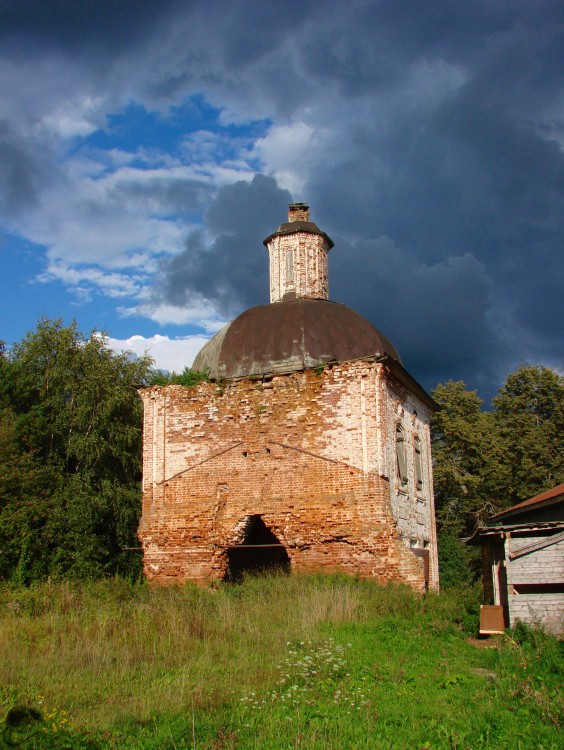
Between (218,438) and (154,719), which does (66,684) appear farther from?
(218,438)

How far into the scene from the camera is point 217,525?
16031mm

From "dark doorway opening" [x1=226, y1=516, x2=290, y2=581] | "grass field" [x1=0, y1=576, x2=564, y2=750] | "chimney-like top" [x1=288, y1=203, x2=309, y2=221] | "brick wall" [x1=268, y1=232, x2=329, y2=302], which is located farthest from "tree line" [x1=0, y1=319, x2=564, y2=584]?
"chimney-like top" [x1=288, y1=203, x2=309, y2=221]

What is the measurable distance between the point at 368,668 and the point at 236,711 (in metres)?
2.10

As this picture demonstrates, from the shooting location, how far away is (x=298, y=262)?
64.6ft

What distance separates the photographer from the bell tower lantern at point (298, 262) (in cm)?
1961

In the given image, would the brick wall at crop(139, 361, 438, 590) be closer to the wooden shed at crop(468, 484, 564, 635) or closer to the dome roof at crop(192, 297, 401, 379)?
the dome roof at crop(192, 297, 401, 379)

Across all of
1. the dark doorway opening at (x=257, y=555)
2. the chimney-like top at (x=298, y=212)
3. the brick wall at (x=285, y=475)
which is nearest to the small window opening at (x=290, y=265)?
the chimney-like top at (x=298, y=212)

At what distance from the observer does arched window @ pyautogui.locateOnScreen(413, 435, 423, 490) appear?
1788cm

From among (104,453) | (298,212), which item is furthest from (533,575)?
(104,453)

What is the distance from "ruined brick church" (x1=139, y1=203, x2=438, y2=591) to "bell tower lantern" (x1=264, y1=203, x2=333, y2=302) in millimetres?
1512

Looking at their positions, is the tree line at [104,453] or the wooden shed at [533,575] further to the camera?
the tree line at [104,453]

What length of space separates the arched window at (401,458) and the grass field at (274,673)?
3.49m

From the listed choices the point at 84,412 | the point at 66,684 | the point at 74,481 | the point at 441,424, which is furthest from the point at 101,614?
the point at 441,424

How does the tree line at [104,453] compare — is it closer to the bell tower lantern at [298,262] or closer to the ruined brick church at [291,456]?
the ruined brick church at [291,456]
